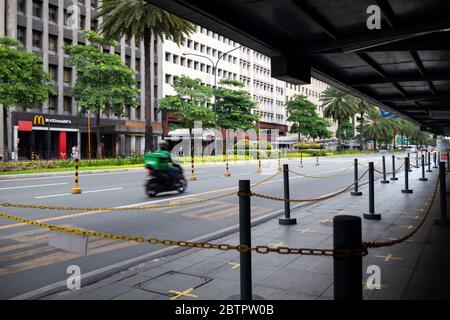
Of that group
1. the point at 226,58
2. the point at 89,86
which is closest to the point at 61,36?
the point at 89,86

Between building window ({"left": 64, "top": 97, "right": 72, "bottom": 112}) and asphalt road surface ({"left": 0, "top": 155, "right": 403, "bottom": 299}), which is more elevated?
building window ({"left": 64, "top": 97, "right": 72, "bottom": 112})

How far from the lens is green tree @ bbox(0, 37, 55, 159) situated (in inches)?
1177

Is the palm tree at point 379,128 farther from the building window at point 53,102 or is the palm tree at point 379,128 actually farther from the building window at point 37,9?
the building window at point 37,9

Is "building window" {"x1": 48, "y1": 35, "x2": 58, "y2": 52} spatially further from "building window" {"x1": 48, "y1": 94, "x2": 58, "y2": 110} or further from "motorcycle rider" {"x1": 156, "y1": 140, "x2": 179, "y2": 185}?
"motorcycle rider" {"x1": 156, "y1": 140, "x2": 179, "y2": 185}

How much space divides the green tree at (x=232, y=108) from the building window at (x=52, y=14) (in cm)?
2114

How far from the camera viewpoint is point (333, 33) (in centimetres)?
768

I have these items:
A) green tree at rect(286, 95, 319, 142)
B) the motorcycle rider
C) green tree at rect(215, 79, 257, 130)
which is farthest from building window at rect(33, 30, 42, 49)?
green tree at rect(286, 95, 319, 142)

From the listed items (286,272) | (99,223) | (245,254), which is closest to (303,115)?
(99,223)

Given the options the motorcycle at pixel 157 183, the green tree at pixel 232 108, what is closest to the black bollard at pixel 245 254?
the motorcycle at pixel 157 183

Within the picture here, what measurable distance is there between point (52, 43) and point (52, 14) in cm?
312

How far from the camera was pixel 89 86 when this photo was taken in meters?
38.4

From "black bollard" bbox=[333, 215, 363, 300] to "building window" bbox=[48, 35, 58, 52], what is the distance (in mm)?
47645
